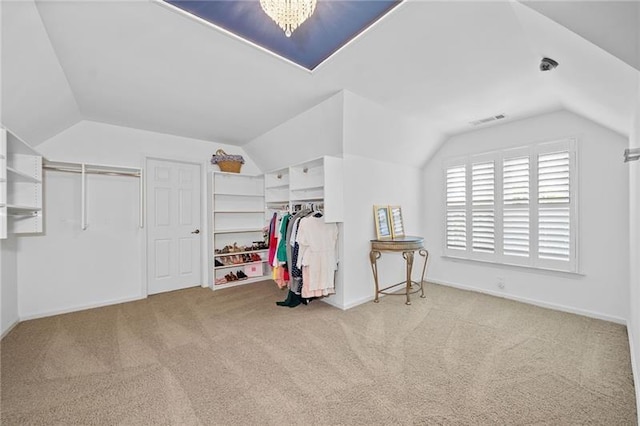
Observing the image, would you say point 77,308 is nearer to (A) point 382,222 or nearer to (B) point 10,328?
(B) point 10,328

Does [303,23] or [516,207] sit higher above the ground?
[303,23]

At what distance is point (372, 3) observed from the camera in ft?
5.63

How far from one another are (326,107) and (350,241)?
5.68 ft

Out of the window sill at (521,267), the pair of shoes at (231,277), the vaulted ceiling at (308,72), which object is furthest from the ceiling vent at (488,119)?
the pair of shoes at (231,277)

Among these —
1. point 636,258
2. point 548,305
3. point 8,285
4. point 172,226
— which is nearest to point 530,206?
point 548,305

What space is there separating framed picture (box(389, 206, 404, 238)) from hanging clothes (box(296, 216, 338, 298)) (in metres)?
1.17

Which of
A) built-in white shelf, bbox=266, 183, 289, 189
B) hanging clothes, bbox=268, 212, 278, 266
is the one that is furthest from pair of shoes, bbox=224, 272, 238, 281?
built-in white shelf, bbox=266, 183, 289, 189

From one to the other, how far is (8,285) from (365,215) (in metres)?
4.24

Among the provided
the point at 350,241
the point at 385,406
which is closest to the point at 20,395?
the point at 385,406

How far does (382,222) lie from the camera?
388cm

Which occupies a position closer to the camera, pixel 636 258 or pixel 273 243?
pixel 636 258

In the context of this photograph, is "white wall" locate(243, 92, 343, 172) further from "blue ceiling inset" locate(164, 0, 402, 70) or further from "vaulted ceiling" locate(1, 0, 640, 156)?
"blue ceiling inset" locate(164, 0, 402, 70)

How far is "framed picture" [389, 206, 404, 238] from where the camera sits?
400cm

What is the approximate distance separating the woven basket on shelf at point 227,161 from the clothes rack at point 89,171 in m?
1.11
